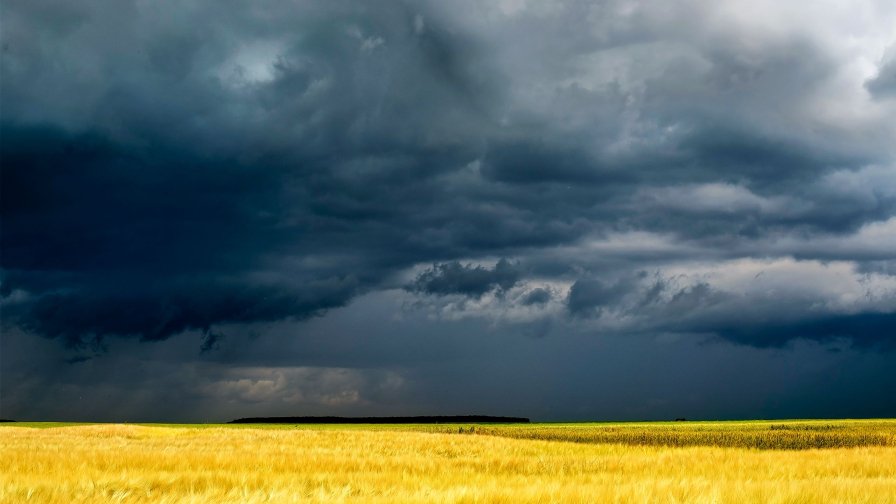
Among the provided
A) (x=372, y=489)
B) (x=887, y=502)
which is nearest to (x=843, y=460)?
(x=887, y=502)

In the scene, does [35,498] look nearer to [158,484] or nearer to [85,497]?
[85,497]

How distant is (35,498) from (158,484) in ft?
10.7

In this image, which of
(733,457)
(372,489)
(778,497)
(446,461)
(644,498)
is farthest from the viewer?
(733,457)

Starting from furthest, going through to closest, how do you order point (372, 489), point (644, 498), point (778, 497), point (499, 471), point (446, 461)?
point (446, 461) → point (499, 471) → point (372, 489) → point (778, 497) → point (644, 498)

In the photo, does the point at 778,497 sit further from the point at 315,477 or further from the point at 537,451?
the point at 537,451

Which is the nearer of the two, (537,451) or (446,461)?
(446,461)

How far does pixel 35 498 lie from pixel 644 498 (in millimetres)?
7088

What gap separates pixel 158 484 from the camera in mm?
12305

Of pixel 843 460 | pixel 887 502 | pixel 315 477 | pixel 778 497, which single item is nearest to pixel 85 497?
pixel 315 477

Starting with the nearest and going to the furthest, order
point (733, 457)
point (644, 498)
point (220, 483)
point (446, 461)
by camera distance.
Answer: point (644, 498)
point (220, 483)
point (446, 461)
point (733, 457)

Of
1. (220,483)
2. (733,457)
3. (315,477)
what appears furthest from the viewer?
(733,457)

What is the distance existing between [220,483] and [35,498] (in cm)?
410

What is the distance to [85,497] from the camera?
9.32 meters

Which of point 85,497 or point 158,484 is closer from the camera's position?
point 85,497
